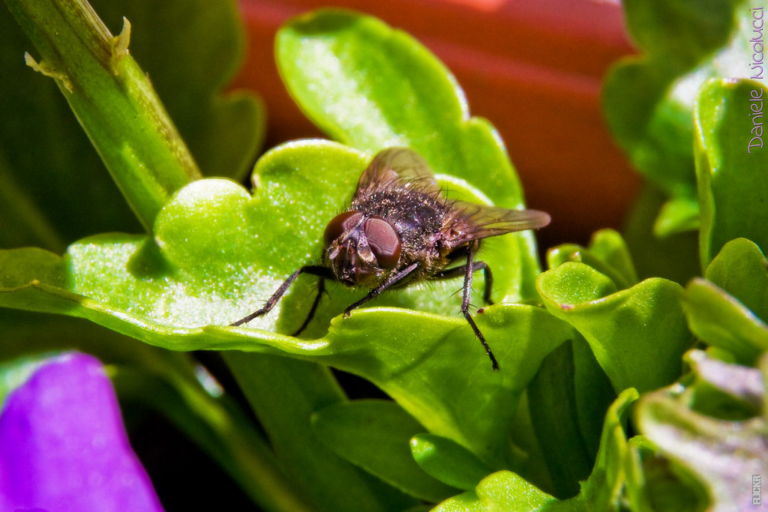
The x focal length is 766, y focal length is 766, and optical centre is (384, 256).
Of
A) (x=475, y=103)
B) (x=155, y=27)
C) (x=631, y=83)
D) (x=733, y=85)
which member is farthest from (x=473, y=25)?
(x=733, y=85)

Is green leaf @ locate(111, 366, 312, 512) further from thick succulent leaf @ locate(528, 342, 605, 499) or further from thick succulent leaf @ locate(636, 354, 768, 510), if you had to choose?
thick succulent leaf @ locate(636, 354, 768, 510)

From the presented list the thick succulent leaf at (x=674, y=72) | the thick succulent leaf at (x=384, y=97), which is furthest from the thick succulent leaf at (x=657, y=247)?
the thick succulent leaf at (x=384, y=97)

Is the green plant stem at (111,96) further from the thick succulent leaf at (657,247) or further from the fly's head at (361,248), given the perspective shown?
the thick succulent leaf at (657,247)

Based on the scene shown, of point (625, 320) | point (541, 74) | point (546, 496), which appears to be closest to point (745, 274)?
point (625, 320)

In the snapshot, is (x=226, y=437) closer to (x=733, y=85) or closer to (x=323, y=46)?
(x=323, y=46)

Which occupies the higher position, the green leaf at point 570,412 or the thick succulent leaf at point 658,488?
the thick succulent leaf at point 658,488

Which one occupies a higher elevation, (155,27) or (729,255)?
(155,27)

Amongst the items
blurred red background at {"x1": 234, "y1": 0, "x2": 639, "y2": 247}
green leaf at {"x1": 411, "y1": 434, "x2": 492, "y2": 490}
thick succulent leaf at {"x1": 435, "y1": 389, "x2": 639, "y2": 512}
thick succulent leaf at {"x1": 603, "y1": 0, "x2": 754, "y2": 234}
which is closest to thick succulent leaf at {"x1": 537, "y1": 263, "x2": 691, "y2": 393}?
thick succulent leaf at {"x1": 435, "y1": 389, "x2": 639, "y2": 512}
